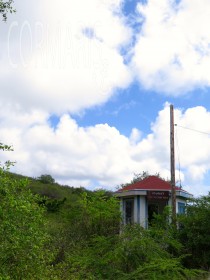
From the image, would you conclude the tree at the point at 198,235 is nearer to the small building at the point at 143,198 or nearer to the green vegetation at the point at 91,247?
the green vegetation at the point at 91,247

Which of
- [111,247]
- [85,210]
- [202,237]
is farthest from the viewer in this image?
[85,210]

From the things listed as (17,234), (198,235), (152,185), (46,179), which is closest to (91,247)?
(198,235)

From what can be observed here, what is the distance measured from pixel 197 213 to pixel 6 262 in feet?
42.3

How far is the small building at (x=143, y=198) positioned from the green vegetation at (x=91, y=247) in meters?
2.38

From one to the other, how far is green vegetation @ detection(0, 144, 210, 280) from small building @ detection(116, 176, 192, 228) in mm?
2381

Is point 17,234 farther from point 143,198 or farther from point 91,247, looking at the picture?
point 143,198

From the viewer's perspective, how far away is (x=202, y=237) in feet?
59.9

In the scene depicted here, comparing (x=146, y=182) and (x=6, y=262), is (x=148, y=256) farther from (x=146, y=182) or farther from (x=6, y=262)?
(x=146, y=182)

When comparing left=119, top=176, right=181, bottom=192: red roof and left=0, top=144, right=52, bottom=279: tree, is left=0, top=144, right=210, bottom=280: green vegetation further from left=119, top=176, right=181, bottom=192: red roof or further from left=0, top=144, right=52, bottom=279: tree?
left=119, top=176, right=181, bottom=192: red roof

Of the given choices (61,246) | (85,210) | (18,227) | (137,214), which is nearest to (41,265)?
(18,227)

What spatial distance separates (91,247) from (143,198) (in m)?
10.9

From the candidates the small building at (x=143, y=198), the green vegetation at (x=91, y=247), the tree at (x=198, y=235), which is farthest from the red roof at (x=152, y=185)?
the tree at (x=198, y=235)

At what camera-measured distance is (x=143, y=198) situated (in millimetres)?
25109

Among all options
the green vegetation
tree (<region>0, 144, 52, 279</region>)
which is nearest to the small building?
the green vegetation
